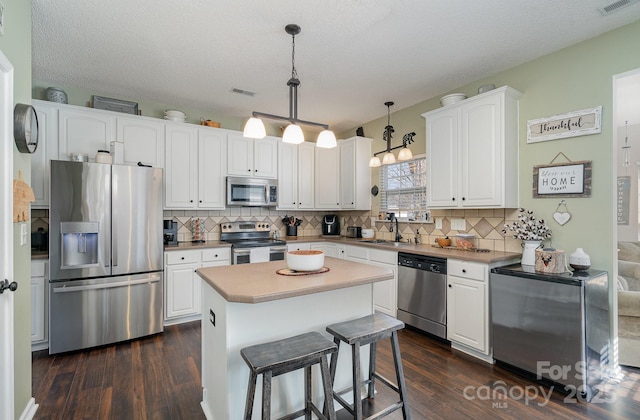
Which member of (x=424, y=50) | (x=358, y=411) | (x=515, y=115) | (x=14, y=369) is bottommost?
(x=358, y=411)

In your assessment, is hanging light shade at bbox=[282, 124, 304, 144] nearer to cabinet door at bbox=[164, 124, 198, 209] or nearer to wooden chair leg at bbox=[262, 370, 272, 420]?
wooden chair leg at bbox=[262, 370, 272, 420]

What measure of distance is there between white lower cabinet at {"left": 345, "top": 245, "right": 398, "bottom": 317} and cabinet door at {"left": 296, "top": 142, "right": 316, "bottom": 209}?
51.8 inches

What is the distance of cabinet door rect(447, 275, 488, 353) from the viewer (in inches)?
103

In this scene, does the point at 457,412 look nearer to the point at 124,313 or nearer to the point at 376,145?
the point at 124,313

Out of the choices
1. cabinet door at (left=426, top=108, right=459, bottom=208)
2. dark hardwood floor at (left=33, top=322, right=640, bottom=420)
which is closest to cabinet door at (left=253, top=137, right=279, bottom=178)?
cabinet door at (left=426, top=108, right=459, bottom=208)

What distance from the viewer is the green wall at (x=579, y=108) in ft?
7.77

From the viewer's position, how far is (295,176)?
4.70m

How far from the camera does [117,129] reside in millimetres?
3441

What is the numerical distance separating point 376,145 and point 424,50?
202 centimetres

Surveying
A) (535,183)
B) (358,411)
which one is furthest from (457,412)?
(535,183)

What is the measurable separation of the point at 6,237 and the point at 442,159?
11.7 ft

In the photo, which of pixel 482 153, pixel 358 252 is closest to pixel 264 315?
pixel 358 252

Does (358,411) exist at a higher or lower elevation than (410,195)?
lower

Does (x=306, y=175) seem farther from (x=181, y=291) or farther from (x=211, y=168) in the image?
(x=181, y=291)
